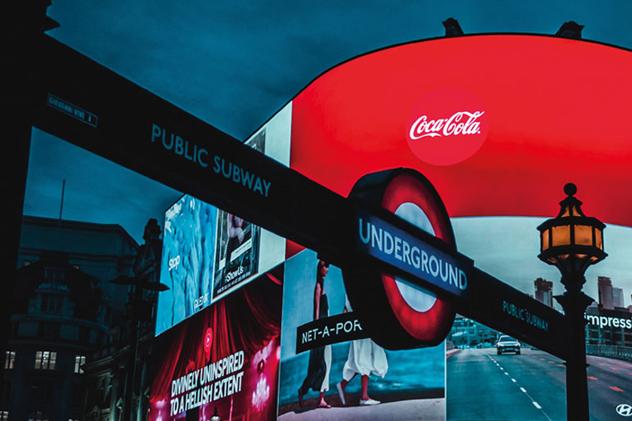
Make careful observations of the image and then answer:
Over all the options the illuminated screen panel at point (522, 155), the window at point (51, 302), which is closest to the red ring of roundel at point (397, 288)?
the illuminated screen panel at point (522, 155)

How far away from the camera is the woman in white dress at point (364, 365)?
27562 mm

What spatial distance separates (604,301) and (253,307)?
12.8 metres

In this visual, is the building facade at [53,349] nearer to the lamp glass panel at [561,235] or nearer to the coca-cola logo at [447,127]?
the coca-cola logo at [447,127]

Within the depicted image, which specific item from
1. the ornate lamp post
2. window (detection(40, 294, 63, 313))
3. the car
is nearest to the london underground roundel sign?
the ornate lamp post

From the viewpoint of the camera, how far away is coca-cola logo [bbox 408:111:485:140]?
Result: 92.6 ft

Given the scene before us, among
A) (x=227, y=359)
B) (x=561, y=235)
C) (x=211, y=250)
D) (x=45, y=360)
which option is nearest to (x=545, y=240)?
(x=561, y=235)

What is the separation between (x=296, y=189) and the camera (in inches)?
151

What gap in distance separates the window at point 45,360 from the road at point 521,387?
8404 centimetres

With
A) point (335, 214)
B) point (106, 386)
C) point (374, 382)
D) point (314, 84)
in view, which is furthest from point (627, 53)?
point (106, 386)

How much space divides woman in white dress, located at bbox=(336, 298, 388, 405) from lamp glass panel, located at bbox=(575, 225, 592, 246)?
796 inches

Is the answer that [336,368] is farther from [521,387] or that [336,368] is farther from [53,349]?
[53,349]

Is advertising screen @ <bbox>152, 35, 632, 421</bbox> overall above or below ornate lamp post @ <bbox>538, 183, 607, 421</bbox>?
above

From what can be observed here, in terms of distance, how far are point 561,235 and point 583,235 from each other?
0.17 metres

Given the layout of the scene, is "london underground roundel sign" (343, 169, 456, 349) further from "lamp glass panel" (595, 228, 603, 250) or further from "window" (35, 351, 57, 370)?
"window" (35, 351, 57, 370)
